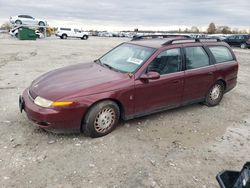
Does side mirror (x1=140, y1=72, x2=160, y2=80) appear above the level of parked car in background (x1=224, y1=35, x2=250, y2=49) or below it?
below

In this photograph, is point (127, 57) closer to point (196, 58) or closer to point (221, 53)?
point (196, 58)

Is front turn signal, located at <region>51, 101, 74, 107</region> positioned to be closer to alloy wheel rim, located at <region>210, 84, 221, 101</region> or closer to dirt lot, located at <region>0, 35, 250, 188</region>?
dirt lot, located at <region>0, 35, 250, 188</region>

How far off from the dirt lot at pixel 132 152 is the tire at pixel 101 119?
5.4 inches


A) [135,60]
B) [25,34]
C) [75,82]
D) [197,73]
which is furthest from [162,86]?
[25,34]

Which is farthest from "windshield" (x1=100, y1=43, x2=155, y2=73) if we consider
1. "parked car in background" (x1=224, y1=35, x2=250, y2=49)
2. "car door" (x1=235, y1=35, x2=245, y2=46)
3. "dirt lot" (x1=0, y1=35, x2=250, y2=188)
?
"car door" (x1=235, y1=35, x2=245, y2=46)

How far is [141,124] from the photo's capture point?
4789 millimetres

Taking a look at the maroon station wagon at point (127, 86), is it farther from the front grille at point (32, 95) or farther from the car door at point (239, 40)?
the car door at point (239, 40)

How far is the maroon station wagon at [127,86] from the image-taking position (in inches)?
152

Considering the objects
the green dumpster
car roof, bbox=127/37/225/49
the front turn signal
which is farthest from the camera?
the green dumpster

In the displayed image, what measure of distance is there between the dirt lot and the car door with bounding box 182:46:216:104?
1.50ft

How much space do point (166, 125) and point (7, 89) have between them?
440 centimetres

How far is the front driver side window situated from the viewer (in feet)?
15.3

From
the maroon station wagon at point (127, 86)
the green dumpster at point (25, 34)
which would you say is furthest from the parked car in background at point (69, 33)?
the maroon station wagon at point (127, 86)

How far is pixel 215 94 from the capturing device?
234 inches
